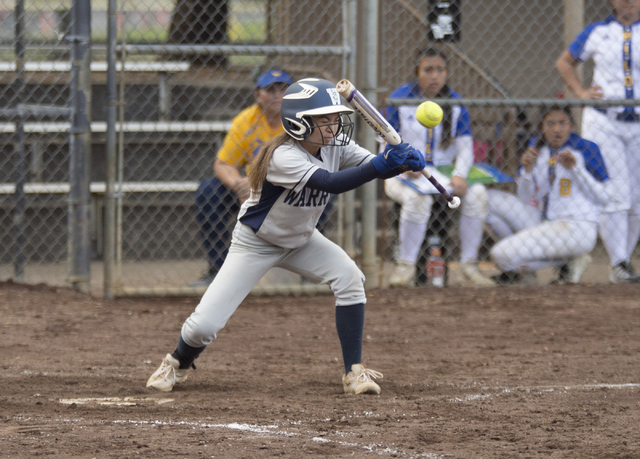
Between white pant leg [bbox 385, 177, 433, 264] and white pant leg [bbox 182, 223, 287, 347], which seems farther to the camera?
white pant leg [bbox 385, 177, 433, 264]

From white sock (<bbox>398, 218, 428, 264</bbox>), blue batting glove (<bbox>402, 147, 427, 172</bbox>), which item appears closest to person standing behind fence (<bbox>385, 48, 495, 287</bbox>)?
white sock (<bbox>398, 218, 428, 264</bbox>)

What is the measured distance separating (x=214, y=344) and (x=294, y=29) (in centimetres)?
592

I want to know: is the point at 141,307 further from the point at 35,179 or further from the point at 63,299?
the point at 35,179

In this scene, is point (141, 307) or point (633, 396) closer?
point (633, 396)

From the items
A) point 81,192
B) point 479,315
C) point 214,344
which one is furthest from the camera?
point 81,192

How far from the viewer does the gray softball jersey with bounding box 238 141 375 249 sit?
3.70m

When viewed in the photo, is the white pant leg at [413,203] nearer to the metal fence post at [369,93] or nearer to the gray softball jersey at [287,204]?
the metal fence post at [369,93]

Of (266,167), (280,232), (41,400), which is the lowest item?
(41,400)

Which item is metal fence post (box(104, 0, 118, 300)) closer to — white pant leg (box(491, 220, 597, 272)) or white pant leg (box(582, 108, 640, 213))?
white pant leg (box(491, 220, 597, 272))

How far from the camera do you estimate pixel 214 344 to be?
5.05m

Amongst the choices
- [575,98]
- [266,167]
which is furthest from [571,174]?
[266,167]

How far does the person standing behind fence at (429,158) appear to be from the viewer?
21.4 ft

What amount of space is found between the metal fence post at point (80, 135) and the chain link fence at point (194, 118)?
26 cm

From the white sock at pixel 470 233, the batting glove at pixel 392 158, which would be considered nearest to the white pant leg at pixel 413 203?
the white sock at pixel 470 233
